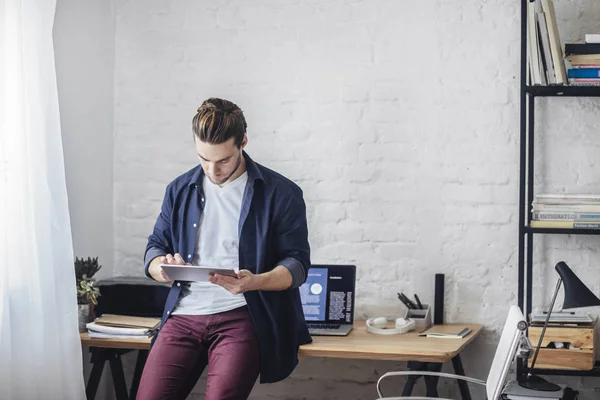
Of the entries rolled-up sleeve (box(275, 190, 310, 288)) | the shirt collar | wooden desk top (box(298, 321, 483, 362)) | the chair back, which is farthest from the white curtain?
the chair back

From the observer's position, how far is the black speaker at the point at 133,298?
3729 mm

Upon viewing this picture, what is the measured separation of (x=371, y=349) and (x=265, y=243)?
587 millimetres

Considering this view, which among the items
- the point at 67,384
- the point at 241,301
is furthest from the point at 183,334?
the point at 67,384

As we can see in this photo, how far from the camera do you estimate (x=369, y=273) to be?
3.95 metres

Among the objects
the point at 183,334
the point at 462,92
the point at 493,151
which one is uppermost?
the point at 462,92

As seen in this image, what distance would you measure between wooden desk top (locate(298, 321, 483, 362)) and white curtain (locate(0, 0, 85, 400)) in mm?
941

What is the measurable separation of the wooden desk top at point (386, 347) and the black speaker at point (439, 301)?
28 centimetres

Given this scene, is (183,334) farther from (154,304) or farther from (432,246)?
(432,246)

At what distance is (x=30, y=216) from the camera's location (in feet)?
10.3

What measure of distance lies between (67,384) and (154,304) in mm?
579

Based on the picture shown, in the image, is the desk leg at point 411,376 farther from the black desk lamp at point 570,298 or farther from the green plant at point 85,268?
the green plant at point 85,268

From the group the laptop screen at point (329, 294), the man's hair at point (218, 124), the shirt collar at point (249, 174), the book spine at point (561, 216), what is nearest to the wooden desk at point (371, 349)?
the laptop screen at point (329, 294)

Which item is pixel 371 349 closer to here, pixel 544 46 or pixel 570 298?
pixel 570 298

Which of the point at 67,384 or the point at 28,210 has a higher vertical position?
the point at 28,210
